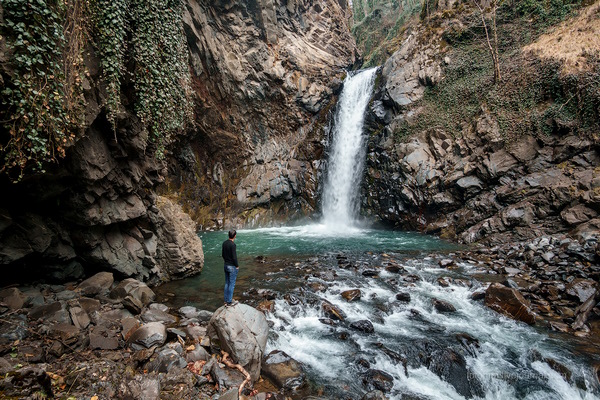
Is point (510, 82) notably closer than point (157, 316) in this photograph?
No

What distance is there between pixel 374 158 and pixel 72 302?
19488 millimetres

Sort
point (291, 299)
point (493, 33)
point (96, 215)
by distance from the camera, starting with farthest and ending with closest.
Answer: point (493, 33), point (291, 299), point (96, 215)

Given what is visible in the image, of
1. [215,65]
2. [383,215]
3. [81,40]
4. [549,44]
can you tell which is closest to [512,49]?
[549,44]

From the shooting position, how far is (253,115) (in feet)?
76.3

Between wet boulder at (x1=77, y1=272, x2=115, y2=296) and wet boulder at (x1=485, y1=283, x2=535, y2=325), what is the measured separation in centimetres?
973

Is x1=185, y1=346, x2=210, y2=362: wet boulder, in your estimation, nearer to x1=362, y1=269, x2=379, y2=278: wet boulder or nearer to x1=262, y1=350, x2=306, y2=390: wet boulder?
x1=262, y1=350, x2=306, y2=390: wet boulder

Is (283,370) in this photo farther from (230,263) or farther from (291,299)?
(291,299)

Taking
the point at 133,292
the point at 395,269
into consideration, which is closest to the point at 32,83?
the point at 133,292

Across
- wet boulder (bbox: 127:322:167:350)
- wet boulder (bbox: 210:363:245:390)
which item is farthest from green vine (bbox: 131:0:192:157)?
wet boulder (bbox: 210:363:245:390)

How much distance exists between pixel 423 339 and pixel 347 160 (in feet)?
60.4

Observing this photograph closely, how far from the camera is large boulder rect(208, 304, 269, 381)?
14.5ft

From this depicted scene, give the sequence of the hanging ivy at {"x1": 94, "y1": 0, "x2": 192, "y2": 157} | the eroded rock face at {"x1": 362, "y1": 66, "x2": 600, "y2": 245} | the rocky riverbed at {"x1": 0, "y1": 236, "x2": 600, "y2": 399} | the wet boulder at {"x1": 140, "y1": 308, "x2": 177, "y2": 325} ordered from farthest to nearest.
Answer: the eroded rock face at {"x1": 362, "y1": 66, "x2": 600, "y2": 245}, the hanging ivy at {"x1": 94, "y1": 0, "x2": 192, "y2": 157}, the wet boulder at {"x1": 140, "y1": 308, "x2": 177, "y2": 325}, the rocky riverbed at {"x1": 0, "y1": 236, "x2": 600, "y2": 399}

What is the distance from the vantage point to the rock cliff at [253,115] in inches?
807

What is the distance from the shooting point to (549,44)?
1619 cm
